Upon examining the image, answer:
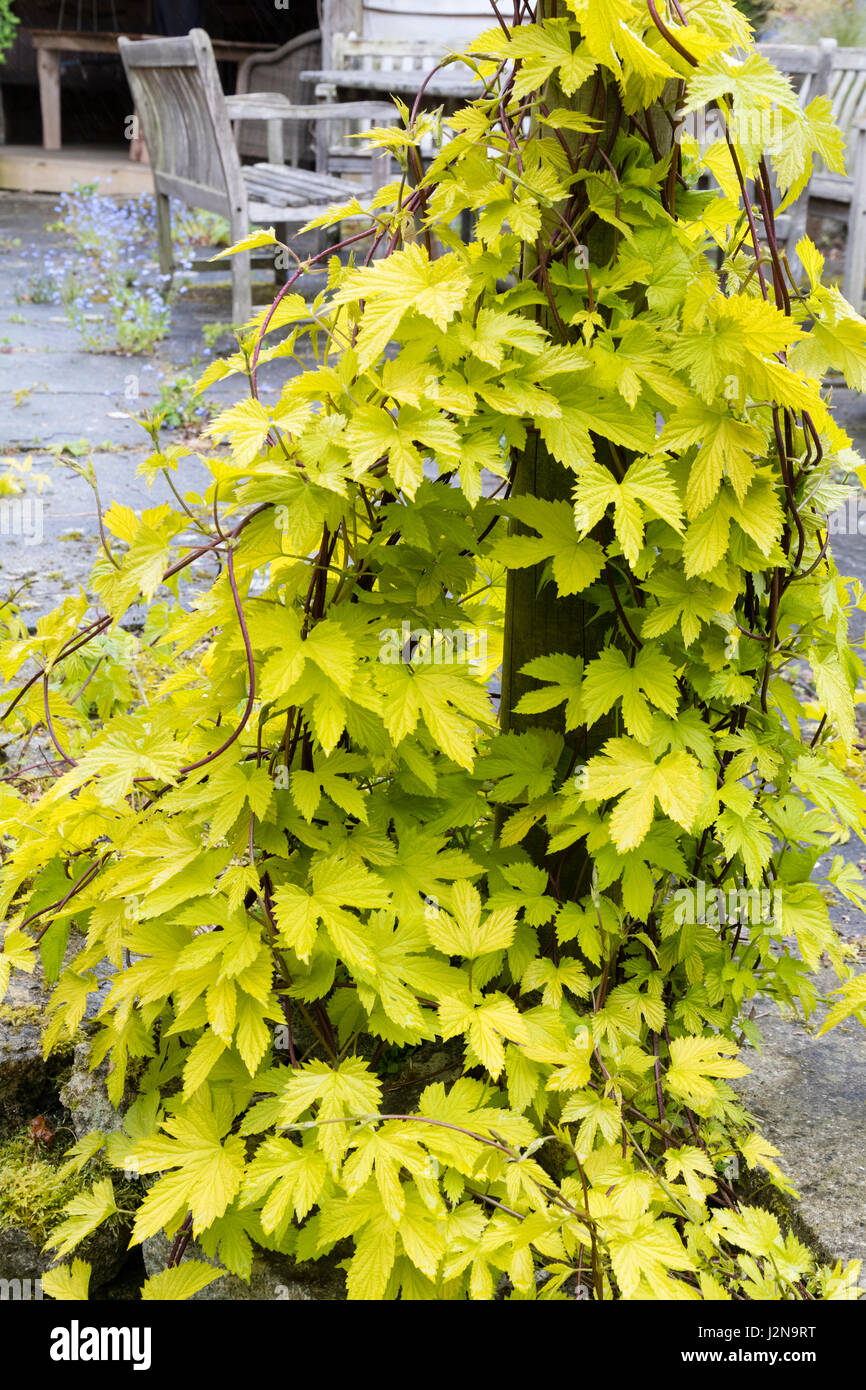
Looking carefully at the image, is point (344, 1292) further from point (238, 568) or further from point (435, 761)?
point (238, 568)

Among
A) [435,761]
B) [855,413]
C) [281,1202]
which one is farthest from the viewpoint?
[855,413]

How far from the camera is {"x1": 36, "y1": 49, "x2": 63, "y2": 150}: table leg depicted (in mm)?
10906

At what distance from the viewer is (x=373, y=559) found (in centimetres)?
135

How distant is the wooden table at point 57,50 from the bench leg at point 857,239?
24.9ft

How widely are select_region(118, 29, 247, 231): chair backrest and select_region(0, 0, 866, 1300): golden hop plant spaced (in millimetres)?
4633

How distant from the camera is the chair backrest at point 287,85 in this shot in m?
9.57

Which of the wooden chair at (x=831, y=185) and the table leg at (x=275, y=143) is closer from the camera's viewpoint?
the wooden chair at (x=831, y=185)

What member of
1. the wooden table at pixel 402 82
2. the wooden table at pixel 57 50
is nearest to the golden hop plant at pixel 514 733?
the wooden table at pixel 402 82

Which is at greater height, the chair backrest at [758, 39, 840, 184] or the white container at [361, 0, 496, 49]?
the white container at [361, 0, 496, 49]

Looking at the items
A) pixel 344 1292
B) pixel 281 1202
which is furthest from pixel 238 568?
pixel 344 1292

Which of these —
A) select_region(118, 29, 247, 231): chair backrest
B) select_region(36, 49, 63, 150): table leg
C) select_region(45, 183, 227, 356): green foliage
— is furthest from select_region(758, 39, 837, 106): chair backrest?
select_region(36, 49, 63, 150): table leg

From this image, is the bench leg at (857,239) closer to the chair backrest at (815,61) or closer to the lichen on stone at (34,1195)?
the chair backrest at (815,61)

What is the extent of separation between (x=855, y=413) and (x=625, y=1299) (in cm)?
490

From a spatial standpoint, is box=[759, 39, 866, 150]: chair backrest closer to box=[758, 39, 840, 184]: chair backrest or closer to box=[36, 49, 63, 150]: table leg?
box=[758, 39, 840, 184]: chair backrest
